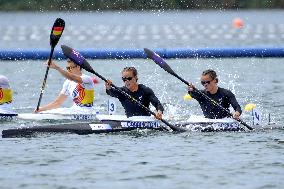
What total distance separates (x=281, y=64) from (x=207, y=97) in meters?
16.6

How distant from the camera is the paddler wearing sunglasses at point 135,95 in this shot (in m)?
19.7

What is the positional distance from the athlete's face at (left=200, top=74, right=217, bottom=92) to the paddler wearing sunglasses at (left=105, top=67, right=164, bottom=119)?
33.8 inches

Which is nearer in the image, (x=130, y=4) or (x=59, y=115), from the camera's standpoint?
(x=59, y=115)

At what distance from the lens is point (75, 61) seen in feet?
66.0

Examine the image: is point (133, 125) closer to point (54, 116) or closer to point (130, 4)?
point (54, 116)

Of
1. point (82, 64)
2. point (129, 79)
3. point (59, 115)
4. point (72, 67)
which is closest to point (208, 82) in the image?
point (129, 79)

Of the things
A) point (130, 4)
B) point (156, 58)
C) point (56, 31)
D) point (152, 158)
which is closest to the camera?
point (152, 158)

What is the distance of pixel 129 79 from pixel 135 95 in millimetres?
351

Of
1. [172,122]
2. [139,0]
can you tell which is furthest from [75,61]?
[139,0]

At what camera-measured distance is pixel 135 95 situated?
65.2ft

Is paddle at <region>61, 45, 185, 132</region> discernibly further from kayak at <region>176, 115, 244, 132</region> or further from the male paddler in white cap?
the male paddler in white cap

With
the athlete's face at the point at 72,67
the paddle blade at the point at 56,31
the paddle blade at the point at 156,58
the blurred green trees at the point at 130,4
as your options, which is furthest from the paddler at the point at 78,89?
the blurred green trees at the point at 130,4

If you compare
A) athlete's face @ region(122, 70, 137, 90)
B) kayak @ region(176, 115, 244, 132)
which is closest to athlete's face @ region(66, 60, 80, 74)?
athlete's face @ region(122, 70, 137, 90)

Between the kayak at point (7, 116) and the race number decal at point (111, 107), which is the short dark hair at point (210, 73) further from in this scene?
the kayak at point (7, 116)
